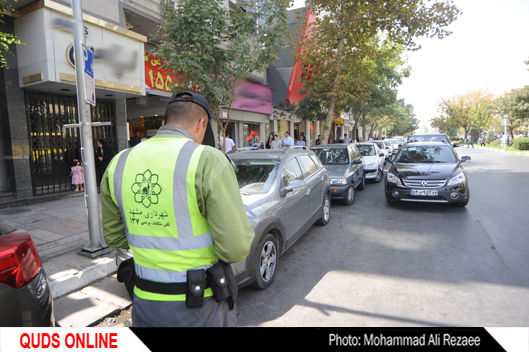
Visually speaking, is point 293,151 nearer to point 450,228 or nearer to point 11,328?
point 450,228

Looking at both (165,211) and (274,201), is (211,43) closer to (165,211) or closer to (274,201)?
(274,201)

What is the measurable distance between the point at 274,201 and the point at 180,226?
2.61 m

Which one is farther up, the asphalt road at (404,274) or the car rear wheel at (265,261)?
the car rear wheel at (265,261)

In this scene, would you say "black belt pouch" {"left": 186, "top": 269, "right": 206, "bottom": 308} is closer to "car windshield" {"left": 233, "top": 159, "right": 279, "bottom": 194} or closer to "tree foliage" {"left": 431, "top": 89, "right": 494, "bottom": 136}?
"car windshield" {"left": 233, "top": 159, "right": 279, "bottom": 194}

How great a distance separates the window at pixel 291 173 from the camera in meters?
4.52

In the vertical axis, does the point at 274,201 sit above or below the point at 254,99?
below

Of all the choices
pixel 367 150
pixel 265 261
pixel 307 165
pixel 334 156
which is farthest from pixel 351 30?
pixel 265 261

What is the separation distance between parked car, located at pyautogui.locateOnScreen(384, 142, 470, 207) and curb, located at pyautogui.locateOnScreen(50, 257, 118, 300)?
237 inches

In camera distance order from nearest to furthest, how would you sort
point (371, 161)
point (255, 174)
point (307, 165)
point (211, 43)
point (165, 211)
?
point (165, 211) < point (255, 174) < point (307, 165) < point (211, 43) < point (371, 161)

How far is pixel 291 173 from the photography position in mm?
4863

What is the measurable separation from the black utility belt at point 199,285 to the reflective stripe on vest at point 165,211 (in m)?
0.03

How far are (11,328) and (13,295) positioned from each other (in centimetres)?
17

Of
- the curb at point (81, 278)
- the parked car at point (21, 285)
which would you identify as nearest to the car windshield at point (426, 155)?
the curb at point (81, 278)

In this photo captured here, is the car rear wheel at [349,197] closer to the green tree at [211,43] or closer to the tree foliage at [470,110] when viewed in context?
the green tree at [211,43]
